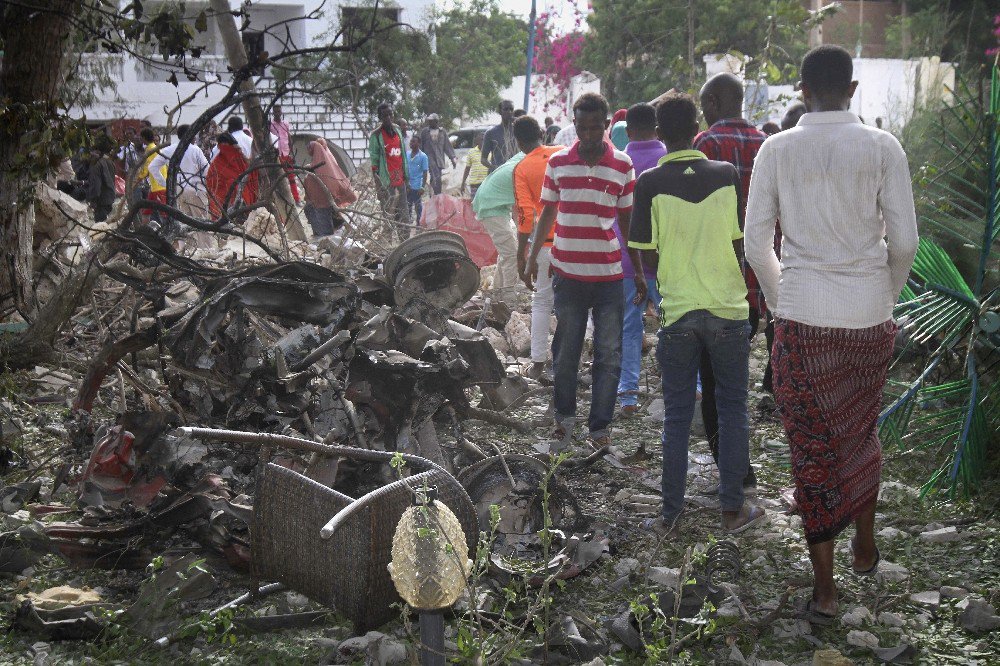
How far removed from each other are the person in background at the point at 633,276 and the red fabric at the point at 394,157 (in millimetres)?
7151

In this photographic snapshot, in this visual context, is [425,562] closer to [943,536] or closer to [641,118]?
[943,536]

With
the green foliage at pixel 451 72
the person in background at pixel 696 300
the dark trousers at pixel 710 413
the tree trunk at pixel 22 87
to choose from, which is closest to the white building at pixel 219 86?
the green foliage at pixel 451 72

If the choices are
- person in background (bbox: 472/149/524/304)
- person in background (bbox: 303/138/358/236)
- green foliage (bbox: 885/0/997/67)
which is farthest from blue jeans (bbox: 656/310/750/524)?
green foliage (bbox: 885/0/997/67)

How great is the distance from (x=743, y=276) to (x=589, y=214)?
1.40 meters

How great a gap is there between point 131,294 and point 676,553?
4551mm

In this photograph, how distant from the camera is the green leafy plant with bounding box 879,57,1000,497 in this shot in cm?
458

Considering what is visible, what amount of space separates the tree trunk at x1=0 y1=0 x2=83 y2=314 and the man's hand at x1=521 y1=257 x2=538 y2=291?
116 inches

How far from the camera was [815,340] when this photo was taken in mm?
3502

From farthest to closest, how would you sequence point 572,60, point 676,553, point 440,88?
point 440,88 → point 572,60 → point 676,553

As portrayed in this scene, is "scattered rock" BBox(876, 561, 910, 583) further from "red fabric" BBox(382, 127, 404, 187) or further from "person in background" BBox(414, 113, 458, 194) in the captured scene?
"person in background" BBox(414, 113, 458, 194)

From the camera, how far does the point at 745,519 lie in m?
4.52

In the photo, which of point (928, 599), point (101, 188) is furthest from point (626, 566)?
point (101, 188)

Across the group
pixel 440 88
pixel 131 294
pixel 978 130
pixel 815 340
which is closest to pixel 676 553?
pixel 815 340

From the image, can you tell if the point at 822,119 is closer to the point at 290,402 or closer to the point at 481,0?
the point at 290,402
